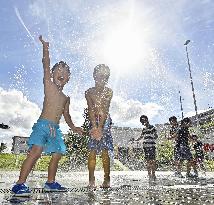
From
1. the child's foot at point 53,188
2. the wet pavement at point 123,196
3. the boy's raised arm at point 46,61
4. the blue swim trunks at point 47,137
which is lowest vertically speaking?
the wet pavement at point 123,196

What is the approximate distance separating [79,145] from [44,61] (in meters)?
44.2

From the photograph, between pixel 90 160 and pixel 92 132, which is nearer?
pixel 92 132

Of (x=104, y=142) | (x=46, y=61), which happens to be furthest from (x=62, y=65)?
(x=104, y=142)

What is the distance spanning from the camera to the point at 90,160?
5629mm

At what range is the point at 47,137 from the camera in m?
4.57

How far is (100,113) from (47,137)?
124 cm

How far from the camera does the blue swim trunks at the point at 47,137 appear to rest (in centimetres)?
444

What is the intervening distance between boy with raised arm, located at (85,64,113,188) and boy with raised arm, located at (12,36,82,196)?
53 centimetres

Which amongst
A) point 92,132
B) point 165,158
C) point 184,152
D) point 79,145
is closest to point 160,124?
point 79,145

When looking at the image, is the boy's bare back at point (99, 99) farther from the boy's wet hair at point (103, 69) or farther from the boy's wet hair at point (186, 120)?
the boy's wet hair at point (186, 120)

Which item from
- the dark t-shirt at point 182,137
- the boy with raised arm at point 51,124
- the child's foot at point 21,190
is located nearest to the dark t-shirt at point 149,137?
the dark t-shirt at point 182,137

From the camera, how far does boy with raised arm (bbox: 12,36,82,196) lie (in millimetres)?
4406

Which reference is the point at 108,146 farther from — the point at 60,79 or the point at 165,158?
the point at 165,158

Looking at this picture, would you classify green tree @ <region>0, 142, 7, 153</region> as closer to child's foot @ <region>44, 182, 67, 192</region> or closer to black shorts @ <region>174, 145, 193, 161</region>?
black shorts @ <region>174, 145, 193, 161</region>
